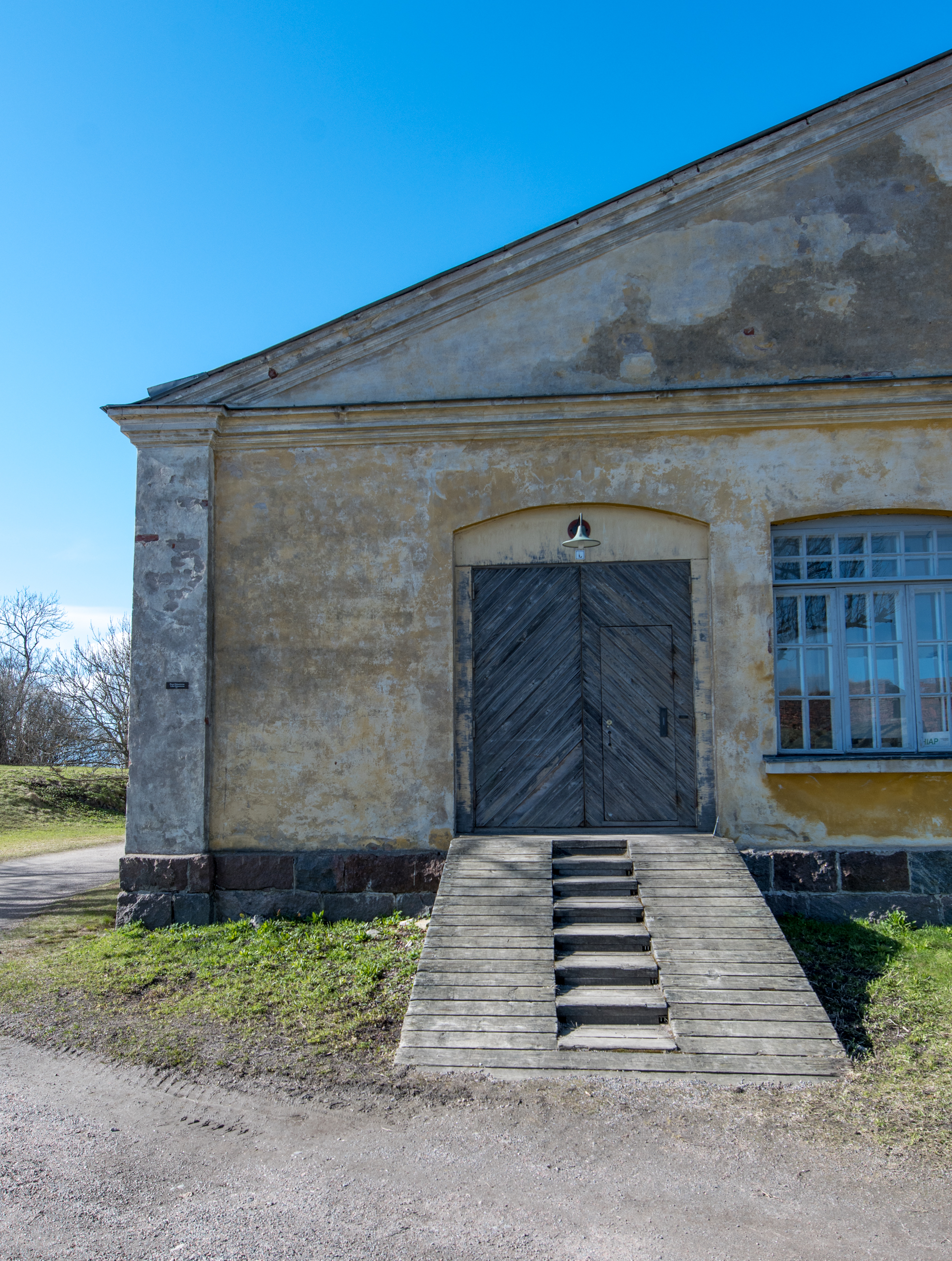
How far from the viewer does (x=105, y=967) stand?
673 cm

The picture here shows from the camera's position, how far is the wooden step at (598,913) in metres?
6.38

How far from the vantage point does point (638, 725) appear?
25.4 ft

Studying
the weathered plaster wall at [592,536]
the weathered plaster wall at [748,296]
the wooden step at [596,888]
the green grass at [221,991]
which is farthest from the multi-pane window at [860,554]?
the green grass at [221,991]

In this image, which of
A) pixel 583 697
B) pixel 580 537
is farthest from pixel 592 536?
pixel 583 697

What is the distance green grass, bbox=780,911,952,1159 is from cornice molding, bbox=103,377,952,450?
428 cm

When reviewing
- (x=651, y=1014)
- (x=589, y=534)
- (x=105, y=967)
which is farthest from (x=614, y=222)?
(x=105, y=967)

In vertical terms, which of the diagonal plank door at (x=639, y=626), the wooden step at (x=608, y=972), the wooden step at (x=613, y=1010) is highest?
the diagonal plank door at (x=639, y=626)

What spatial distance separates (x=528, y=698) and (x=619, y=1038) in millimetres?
3299

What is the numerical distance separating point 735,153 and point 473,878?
6.77m

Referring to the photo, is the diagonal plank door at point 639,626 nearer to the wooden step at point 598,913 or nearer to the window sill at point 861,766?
the window sill at point 861,766

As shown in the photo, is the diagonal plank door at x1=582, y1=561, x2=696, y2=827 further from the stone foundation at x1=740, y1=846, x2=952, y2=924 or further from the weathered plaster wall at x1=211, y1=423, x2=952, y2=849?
the stone foundation at x1=740, y1=846, x2=952, y2=924

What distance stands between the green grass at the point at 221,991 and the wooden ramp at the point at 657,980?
47cm

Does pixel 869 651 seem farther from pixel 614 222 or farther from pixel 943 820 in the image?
pixel 614 222

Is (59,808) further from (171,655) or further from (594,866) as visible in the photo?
(594,866)
